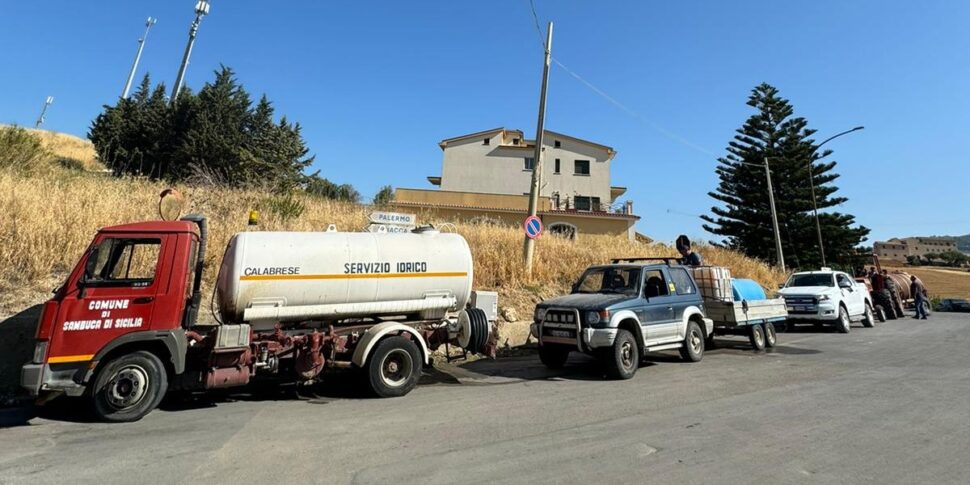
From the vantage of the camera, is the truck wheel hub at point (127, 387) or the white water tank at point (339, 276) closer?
the truck wheel hub at point (127, 387)

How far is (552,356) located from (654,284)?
2.38m

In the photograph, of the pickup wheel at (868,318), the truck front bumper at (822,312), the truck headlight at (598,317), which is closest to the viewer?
the truck headlight at (598,317)

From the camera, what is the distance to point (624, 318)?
7.75 meters

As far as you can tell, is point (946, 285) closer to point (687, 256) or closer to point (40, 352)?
point (687, 256)

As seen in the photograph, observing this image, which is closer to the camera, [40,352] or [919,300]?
[40,352]

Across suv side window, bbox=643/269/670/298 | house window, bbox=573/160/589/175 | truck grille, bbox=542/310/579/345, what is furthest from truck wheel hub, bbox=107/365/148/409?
house window, bbox=573/160/589/175

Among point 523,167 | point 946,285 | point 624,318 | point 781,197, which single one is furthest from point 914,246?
point 624,318

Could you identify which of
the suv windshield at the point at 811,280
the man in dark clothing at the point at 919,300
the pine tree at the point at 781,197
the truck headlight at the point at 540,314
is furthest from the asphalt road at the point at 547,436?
the pine tree at the point at 781,197

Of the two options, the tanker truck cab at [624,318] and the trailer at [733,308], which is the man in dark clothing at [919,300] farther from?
the tanker truck cab at [624,318]

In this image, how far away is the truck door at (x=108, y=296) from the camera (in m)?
5.00

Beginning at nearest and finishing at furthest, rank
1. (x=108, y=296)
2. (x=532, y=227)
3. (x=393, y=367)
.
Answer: (x=108, y=296) < (x=393, y=367) < (x=532, y=227)

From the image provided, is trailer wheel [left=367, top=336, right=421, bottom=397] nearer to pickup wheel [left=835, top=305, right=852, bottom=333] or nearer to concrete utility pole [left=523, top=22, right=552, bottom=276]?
concrete utility pole [left=523, top=22, right=552, bottom=276]

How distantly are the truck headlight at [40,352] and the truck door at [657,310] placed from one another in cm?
813

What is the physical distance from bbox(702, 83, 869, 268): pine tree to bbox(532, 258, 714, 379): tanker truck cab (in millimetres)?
34121
